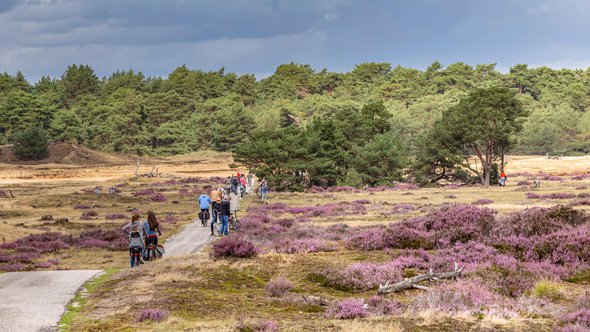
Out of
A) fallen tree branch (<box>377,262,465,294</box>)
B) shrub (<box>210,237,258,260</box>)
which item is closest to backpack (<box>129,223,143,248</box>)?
shrub (<box>210,237,258,260</box>)

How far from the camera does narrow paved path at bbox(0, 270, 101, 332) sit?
14.1 metres

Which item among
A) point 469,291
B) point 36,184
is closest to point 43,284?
point 469,291

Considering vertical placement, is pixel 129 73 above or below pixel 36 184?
above

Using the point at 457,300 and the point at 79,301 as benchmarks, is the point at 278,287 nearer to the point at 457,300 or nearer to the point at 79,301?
the point at 457,300

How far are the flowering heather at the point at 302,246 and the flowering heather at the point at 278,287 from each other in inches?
245

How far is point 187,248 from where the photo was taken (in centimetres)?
2800

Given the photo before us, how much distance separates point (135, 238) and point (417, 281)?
32.8 feet

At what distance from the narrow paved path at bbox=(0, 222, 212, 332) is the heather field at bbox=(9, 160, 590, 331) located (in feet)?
2.11

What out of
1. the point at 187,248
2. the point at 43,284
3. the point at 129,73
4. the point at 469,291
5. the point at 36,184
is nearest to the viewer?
the point at 469,291

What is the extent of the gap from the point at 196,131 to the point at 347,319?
126554 mm

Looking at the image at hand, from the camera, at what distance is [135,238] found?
2242 centimetres

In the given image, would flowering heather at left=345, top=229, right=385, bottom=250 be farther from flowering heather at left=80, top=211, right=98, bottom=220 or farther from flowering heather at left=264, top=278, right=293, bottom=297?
flowering heather at left=80, top=211, right=98, bottom=220

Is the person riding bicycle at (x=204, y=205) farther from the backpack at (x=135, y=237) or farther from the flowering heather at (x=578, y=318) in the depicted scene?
the flowering heather at (x=578, y=318)

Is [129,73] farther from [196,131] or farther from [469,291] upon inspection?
[469,291]
